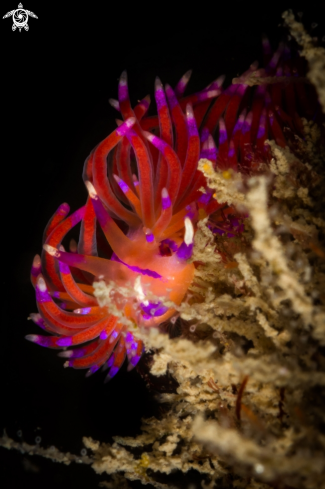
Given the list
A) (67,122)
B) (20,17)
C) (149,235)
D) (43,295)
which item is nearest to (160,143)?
(149,235)

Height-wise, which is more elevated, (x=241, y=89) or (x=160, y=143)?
(x=241, y=89)

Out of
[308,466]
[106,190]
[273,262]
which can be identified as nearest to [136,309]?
[106,190]

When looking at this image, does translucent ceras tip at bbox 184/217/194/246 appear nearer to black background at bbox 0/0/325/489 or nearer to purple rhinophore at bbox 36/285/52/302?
purple rhinophore at bbox 36/285/52/302

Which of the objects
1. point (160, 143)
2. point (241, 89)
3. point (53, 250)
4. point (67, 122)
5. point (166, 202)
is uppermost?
point (67, 122)

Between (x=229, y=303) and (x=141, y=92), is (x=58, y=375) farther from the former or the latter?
(x=141, y=92)

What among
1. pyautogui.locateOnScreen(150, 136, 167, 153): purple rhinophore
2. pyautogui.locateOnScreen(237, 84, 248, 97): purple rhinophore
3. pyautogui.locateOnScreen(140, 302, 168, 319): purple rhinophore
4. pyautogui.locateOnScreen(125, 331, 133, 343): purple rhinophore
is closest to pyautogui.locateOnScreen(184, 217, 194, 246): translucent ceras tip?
pyautogui.locateOnScreen(140, 302, 168, 319): purple rhinophore

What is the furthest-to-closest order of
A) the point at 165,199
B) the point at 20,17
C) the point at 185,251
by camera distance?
1. the point at 20,17
2. the point at 165,199
3. the point at 185,251

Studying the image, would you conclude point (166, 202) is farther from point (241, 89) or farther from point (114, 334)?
point (241, 89)
